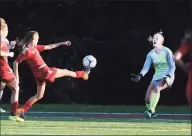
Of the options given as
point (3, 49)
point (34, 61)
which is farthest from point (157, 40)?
point (3, 49)

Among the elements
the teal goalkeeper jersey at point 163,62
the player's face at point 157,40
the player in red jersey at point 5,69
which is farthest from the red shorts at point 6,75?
the player's face at point 157,40

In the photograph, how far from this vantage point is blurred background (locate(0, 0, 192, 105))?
86.2 ft

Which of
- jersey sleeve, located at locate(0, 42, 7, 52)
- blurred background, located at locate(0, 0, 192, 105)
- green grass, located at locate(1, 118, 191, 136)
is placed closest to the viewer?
green grass, located at locate(1, 118, 191, 136)

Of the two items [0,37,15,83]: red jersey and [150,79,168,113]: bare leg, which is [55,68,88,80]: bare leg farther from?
[150,79,168,113]: bare leg

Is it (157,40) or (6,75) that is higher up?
(157,40)

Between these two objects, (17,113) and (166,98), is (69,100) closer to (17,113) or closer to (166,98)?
(166,98)

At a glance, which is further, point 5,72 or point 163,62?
point 163,62

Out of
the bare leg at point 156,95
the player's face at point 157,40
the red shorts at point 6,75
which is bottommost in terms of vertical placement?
the bare leg at point 156,95

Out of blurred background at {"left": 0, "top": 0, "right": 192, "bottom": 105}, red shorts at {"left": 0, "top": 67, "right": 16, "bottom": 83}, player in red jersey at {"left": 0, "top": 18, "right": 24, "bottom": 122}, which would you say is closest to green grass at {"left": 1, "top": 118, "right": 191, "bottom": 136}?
player in red jersey at {"left": 0, "top": 18, "right": 24, "bottom": 122}

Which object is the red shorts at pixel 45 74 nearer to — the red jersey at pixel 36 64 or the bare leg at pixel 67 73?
the red jersey at pixel 36 64

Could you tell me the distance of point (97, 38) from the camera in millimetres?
27031

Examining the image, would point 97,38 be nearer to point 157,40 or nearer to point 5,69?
point 157,40

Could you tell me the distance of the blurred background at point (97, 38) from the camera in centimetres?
2627

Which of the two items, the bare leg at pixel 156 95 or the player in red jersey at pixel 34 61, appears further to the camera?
the bare leg at pixel 156 95
